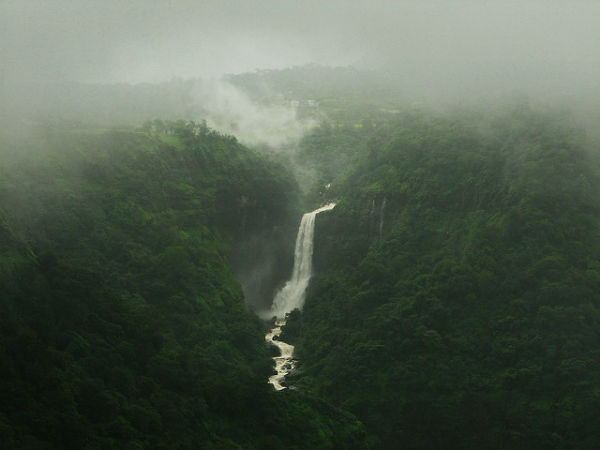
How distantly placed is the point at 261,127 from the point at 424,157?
52395mm

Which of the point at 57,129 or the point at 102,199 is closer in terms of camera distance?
the point at 102,199

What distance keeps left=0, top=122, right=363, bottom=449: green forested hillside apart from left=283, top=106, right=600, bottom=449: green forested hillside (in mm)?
7031

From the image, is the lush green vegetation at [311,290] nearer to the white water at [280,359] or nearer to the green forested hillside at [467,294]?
the green forested hillside at [467,294]

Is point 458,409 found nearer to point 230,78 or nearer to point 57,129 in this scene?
point 57,129

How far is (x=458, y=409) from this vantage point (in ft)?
206

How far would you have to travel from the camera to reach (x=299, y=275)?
9606 centimetres

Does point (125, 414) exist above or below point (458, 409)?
below

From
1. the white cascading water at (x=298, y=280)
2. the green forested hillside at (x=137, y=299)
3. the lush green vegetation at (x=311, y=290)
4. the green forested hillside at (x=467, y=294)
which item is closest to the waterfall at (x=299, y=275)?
the white cascading water at (x=298, y=280)

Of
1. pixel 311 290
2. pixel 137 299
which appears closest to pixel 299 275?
pixel 311 290

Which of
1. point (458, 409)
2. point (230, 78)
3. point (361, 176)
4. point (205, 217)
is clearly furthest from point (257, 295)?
point (230, 78)

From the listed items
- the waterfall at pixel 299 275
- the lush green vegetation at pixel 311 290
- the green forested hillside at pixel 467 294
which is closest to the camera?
the lush green vegetation at pixel 311 290

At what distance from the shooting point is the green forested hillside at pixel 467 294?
62094 millimetres

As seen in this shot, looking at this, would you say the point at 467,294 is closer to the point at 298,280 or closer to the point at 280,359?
the point at 280,359

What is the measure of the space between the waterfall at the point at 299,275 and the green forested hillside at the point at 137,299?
3.86 meters
